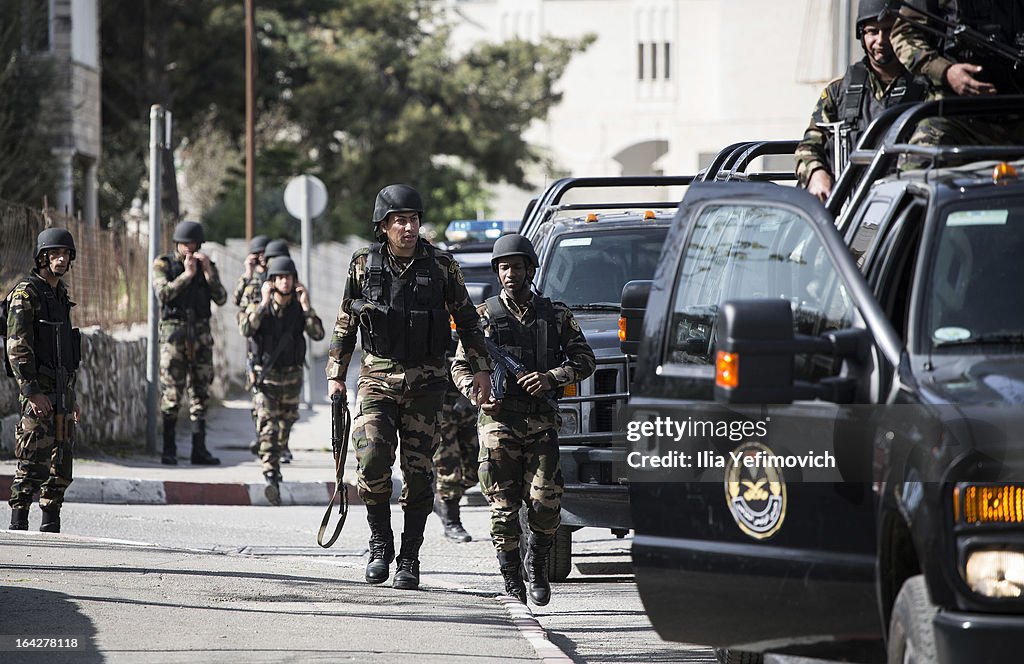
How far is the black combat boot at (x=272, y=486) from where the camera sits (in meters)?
13.0

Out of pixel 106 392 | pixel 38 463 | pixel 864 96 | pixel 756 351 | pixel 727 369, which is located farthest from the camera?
pixel 106 392

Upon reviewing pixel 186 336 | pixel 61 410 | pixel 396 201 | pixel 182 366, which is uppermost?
pixel 396 201

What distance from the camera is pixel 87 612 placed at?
6.96 metres

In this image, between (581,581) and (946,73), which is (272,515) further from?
(946,73)

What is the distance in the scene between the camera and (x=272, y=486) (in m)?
13.0

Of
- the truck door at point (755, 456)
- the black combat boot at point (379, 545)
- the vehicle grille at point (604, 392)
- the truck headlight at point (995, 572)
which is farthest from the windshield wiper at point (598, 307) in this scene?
the truck headlight at point (995, 572)

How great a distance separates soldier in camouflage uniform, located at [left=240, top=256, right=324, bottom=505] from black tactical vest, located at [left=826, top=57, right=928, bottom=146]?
6681 millimetres

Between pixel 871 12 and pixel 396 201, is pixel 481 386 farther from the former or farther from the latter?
pixel 871 12

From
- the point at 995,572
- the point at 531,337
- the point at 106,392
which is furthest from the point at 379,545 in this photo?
the point at 106,392

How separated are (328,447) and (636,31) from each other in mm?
77306

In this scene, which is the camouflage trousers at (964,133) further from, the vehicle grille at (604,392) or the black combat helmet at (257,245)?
the black combat helmet at (257,245)

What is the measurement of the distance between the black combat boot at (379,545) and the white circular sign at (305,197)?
12600mm

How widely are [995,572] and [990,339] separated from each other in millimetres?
845

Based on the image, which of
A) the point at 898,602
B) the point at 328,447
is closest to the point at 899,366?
the point at 898,602
